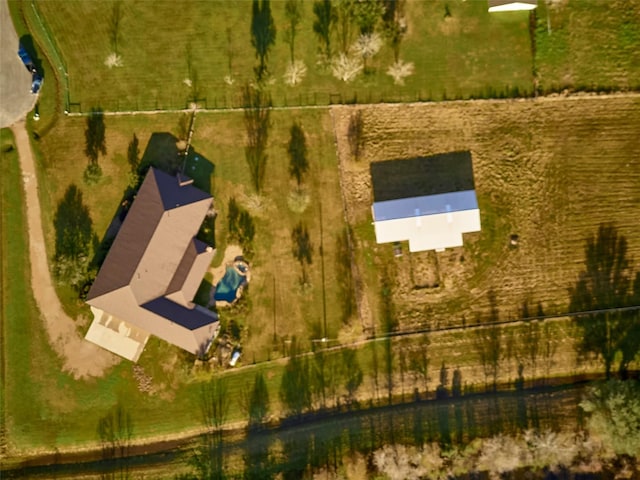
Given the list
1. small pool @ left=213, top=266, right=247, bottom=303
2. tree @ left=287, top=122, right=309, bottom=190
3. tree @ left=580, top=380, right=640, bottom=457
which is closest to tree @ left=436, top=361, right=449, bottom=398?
tree @ left=580, top=380, right=640, bottom=457

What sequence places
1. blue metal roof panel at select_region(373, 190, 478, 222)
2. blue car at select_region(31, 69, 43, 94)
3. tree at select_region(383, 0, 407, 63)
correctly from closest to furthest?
blue metal roof panel at select_region(373, 190, 478, 222) < tree at select_region(383, 0, 407, 63) < blue car at select_region(31, 69, 43, 94)

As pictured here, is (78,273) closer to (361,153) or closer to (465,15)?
(361,153)

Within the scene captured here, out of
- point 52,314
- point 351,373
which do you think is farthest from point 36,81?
point 351,373

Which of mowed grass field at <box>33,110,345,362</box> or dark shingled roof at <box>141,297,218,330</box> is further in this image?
mowed grass field at <box>33,110,345,362</box>

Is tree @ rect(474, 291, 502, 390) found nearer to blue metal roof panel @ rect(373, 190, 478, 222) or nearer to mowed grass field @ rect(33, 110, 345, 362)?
blue metal roof panel @ rect(373, 190, 478, 222)

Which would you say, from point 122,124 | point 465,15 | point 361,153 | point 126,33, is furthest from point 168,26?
point 465,15

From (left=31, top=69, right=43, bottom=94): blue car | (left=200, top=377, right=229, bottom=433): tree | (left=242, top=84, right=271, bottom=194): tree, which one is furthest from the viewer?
(left=31, top=69, right=43, bottom=94): blue car

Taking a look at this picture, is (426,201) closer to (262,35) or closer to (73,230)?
(262,35)
